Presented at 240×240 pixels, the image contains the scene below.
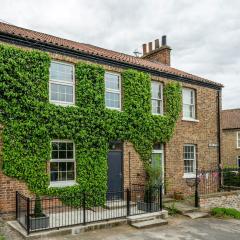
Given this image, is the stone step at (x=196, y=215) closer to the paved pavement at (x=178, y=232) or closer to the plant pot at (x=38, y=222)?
the paved pavement at (x=178, y=232)

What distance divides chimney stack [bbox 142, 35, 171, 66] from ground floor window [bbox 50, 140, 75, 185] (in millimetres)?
11430

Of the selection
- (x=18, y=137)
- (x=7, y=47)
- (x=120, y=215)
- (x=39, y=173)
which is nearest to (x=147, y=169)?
(x=120, y=215)

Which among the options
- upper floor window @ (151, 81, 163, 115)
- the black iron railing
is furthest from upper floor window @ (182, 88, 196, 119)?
the black iron railing

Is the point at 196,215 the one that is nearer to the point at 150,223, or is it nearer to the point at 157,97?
the point at 150,223

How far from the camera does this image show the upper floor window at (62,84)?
13.7m

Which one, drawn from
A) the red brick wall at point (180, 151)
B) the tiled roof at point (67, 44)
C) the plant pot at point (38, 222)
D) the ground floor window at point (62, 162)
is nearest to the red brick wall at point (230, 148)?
the red brick wall at point (180, 151)

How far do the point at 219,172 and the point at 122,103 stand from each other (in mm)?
7666

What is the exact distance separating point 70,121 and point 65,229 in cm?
452

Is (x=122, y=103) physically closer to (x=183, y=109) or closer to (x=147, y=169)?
(x=147, y=169)

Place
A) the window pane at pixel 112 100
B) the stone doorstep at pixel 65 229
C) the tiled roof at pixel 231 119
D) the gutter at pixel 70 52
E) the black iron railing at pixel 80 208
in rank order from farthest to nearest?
the tiled roof at pixel 231 119 → the window pane at pixel 112 100 → the gutter at pixel 70 52 → the black iron railing at pixel 80 208 → the stone doorstep at pixel 65 229

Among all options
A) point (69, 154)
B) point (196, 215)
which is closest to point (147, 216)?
point (196, 215)

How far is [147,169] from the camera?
15719 millimetres

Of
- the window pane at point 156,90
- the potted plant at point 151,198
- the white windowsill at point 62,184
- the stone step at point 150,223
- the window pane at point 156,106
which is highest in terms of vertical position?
the window pane at point 156,90

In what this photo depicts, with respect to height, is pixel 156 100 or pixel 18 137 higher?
pixel 156 100
